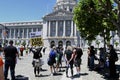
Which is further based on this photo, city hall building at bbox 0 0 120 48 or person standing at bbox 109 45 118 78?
city hall building at bbox 0 0 120 48

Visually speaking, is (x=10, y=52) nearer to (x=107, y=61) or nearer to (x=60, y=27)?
(x=107, y=61)

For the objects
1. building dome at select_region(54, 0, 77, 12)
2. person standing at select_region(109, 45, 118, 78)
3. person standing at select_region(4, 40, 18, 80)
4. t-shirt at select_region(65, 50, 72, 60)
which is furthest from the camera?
building dome at select_region(54, 0, 77, 12)

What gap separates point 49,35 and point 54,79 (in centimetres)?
10059

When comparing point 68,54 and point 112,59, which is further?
point 68,54

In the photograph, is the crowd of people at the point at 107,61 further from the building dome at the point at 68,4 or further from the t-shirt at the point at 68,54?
the building dome at the point at 68,4

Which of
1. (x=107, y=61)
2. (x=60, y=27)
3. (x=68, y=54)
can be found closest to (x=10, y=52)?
(x=68, y=54)

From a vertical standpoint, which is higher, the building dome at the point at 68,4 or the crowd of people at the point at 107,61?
the building dome at the point at 68,4

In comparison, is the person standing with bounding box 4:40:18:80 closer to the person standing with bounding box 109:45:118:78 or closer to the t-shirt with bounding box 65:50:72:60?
the t-shirt with bounding box 65:50:72:60

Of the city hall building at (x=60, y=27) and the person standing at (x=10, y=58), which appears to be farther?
the city hall building at (x=60, y=27)

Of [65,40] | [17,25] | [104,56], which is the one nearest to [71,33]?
[65,40]

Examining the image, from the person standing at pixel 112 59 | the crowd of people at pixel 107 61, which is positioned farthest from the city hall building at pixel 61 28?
the person standing at pixel 112 59

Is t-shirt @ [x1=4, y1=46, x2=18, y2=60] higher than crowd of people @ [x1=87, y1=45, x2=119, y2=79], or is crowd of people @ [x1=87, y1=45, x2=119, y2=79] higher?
t-shirt @ [x1=4, y1=46, x2=18, y2=60]

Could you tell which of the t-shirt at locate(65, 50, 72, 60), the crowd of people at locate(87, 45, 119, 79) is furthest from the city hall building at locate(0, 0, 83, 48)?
the t-shirt at locate(65, 50, 72, 60)

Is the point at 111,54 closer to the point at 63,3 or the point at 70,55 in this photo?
the point at 70,55
